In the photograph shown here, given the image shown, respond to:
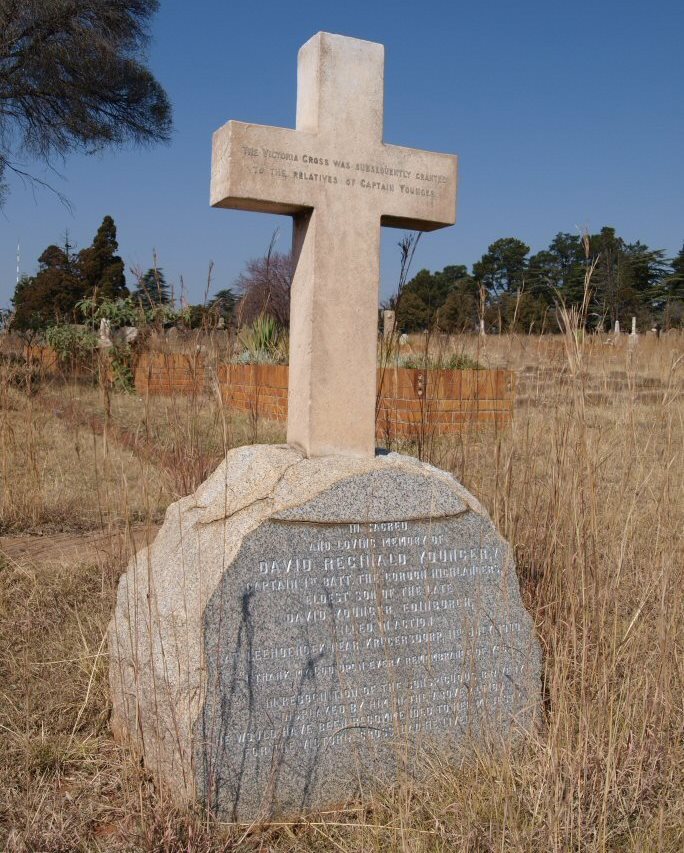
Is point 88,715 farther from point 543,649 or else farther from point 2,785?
point 543,649

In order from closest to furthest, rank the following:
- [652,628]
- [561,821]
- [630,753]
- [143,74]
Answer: [561,821], [630,753], [652,628], [143,74]

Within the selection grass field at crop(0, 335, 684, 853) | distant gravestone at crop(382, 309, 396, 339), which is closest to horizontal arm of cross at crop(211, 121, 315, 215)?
grass field at crop(0, 335, 684, 853)

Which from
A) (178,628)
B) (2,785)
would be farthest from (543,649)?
(2,785)

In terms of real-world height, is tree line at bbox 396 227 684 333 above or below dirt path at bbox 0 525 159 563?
above

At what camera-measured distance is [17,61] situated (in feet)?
37.9

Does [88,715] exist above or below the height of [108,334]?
below

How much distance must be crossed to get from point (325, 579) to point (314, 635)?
15 centimetres

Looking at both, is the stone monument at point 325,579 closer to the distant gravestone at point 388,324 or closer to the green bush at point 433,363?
the distant gravestone at point 388,324

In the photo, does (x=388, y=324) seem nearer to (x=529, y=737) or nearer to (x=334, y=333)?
(x=334, y=333)

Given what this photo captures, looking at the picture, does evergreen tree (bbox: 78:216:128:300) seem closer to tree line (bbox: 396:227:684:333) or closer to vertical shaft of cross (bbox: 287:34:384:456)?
tree line (bbox: 396:227:684:333)

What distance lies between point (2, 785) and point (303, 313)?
1522mm

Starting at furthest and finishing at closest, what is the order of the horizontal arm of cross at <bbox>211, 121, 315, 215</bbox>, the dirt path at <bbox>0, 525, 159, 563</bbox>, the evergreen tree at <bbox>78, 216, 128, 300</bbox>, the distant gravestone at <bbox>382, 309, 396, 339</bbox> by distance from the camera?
the evergreen tree at <bbox>78, 216, 128, 300</bbox> < the dirt path at <bbox>0, 525, 159, 563</bbox> < the distant gravestone at <bbox>382, 309, 396, 339</bbox> < the horizontal arm of cross at <bbox>211, 121, 315, 215</bbox>

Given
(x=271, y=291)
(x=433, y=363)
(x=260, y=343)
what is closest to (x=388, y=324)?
(x=271, y=291)

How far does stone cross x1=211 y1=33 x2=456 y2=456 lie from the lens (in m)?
2.39
